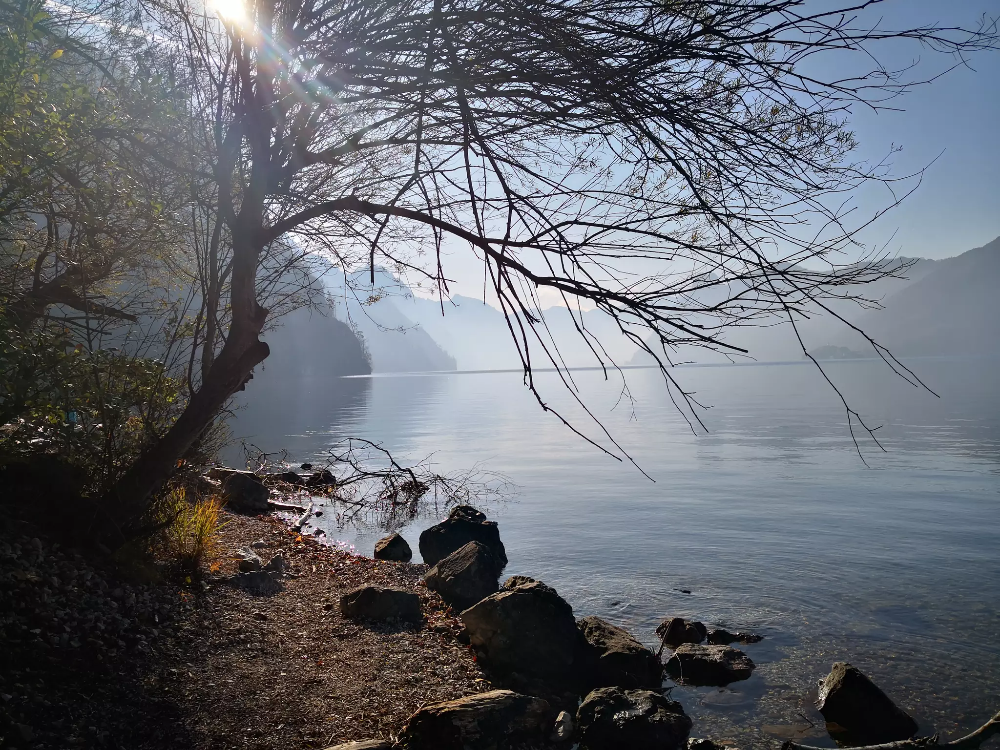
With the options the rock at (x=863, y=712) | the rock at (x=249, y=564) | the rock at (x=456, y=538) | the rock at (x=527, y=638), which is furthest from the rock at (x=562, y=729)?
the rock at (x=456, y=538)

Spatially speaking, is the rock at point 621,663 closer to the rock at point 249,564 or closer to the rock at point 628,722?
the rock at point 628,722

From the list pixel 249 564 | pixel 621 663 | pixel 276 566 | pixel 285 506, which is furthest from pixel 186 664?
pixel 285 506

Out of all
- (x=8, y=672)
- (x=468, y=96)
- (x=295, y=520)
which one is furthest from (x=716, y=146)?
(x=295, y=520)

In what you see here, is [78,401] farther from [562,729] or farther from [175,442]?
[562,729]

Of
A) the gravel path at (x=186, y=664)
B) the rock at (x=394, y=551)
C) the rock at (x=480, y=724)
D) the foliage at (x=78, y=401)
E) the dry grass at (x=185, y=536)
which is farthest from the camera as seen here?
the rock at (x=394, y=551)

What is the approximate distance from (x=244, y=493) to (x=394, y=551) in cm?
509

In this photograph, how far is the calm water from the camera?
8039 mm

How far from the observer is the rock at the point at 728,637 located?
923 centimetres

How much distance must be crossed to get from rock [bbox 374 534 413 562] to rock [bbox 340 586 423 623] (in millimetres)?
4643

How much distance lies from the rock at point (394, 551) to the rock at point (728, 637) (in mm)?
6089

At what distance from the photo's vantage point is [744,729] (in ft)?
22.7

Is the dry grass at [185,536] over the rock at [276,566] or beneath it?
over

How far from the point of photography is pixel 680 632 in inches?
360

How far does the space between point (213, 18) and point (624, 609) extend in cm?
970
